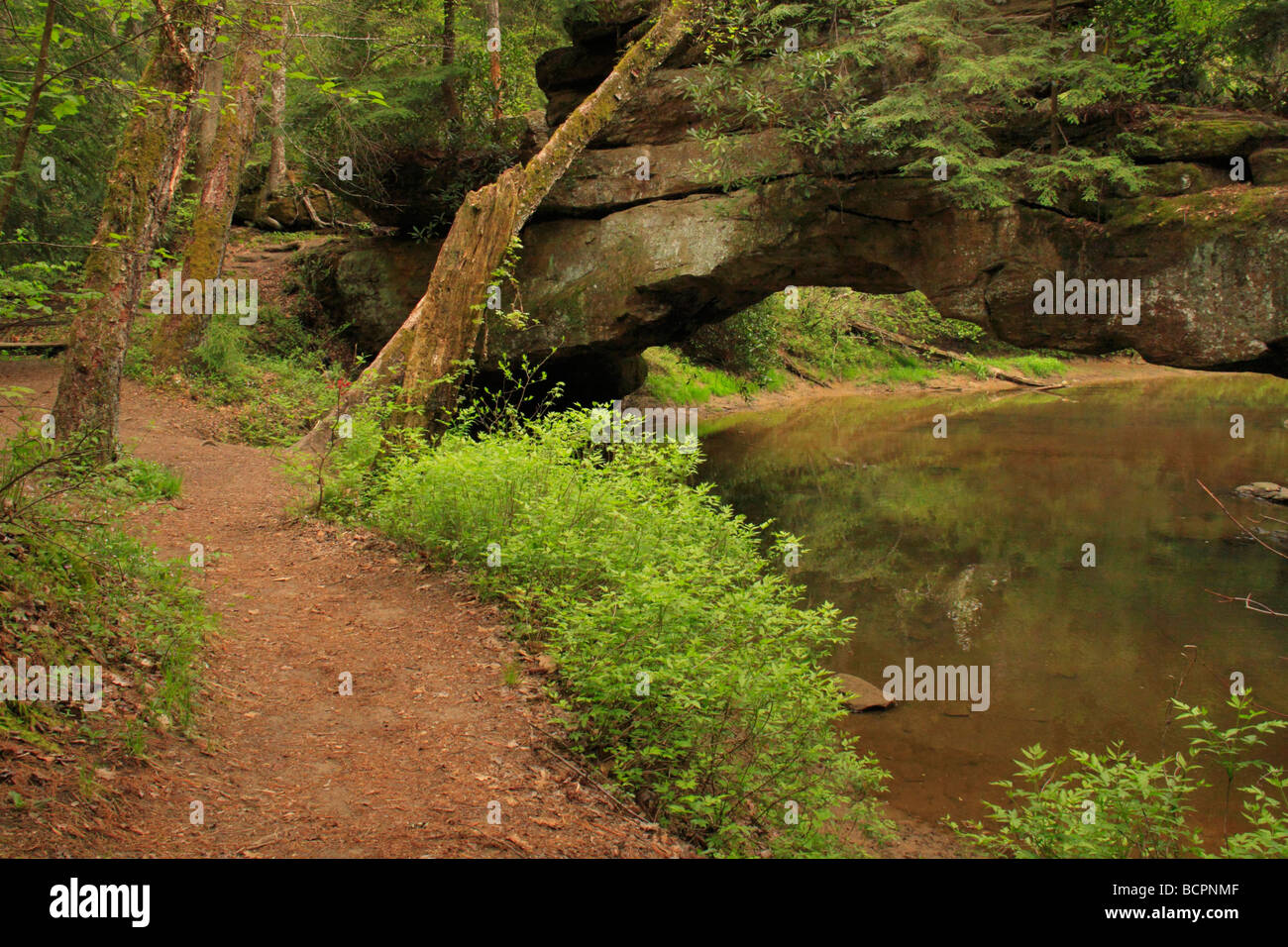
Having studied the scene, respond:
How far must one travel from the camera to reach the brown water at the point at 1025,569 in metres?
7.50

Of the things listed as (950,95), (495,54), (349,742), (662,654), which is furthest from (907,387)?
(349,742)

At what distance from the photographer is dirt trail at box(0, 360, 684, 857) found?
3.71 m

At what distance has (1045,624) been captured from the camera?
390 inches

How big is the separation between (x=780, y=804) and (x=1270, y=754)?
4706 mm

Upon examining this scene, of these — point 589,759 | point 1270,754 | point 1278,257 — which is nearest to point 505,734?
point 589,759

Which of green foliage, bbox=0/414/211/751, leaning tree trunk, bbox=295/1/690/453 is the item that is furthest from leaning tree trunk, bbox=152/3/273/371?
green foliage, bbox=0/414/211/751

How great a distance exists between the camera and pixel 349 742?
4.71m

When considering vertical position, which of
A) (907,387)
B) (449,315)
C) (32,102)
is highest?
(907,387)

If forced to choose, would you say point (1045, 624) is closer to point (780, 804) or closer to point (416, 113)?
point (780, 804)

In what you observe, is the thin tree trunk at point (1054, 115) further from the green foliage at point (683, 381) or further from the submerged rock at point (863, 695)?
the green foliage at point (683, 381)

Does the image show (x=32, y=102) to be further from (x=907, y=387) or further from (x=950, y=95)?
(x=907, y=387)

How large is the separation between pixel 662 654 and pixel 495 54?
46.6 ft

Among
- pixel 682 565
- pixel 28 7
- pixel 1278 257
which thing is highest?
pixel 28 7

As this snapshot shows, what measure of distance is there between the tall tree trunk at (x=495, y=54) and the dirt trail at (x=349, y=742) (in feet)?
36.7
